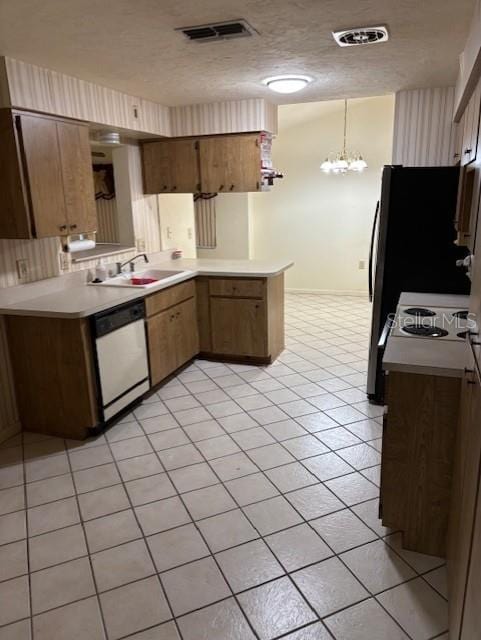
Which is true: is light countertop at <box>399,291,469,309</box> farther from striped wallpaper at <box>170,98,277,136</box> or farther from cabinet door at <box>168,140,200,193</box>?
cabinet door at <box>168,140,200,193</box>

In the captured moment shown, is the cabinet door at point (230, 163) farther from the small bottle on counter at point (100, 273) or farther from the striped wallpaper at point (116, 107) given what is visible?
the small bottle on counter at point (100, 273)

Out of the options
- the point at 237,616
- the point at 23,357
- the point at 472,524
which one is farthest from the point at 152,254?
the point at 472,524

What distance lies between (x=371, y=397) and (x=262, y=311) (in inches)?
45.1

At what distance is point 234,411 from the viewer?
10.9ft

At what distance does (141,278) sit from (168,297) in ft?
1.48

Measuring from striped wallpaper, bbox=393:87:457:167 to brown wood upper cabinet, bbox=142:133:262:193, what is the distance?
1193mm

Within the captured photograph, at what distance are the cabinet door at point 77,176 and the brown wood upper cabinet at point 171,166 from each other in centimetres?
119

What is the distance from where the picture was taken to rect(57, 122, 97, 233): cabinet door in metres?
2.98

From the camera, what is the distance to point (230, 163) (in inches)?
164

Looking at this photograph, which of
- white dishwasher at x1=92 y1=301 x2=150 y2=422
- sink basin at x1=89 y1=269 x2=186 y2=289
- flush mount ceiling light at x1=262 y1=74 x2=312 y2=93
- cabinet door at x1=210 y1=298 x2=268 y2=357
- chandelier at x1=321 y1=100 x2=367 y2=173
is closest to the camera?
white dishwasher at x1=92 y1=301 x2=150 y2=422

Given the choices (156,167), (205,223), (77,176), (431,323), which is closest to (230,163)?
(156,167)

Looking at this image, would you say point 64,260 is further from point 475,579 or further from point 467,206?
point 475,579

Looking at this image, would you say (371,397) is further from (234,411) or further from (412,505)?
(412,505)

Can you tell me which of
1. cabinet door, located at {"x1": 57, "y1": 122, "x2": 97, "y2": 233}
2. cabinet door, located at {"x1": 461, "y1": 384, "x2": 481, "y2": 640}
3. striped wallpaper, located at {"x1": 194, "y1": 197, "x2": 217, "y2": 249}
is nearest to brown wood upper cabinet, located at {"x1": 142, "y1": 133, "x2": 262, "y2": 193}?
cabinet door, located at {"x1": 57, "y1": 122, "x2": 97, "y2": 233}
